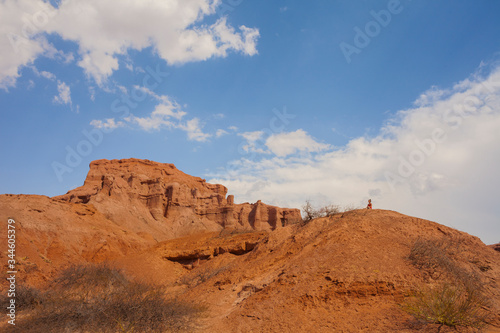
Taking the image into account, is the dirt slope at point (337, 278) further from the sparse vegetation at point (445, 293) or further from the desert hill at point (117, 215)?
the desert hill at point (117, 215)

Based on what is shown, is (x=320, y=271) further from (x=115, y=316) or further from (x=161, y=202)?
(x=161, y=202)

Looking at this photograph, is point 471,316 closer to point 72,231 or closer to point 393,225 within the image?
point 393,225

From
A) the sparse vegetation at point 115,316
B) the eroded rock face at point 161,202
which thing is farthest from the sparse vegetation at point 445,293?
the eroded rock face at point 161,202

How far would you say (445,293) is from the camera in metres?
6.13

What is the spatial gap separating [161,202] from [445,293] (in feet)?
160

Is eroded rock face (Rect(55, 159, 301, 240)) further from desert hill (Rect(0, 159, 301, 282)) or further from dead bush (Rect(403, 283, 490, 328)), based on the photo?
dead bush (Rect(403, 283, 490, 328))

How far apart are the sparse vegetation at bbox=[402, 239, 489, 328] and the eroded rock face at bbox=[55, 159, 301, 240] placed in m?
33.5

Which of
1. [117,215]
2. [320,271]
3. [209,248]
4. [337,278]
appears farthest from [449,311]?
[117,215]

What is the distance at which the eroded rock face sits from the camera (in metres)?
41.5

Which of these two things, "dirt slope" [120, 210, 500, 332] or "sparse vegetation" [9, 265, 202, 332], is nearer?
"sparse vegetation" [9, 265, 202, 332]

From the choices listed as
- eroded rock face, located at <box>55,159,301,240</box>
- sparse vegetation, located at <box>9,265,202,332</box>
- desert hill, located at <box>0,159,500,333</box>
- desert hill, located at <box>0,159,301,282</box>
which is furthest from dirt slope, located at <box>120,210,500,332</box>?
eroded rock face, located at <box>55,159,301,240</box>

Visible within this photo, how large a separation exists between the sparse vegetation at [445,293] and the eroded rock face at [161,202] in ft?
110

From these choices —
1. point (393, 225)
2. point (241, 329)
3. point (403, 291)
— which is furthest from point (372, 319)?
point (393, 225)

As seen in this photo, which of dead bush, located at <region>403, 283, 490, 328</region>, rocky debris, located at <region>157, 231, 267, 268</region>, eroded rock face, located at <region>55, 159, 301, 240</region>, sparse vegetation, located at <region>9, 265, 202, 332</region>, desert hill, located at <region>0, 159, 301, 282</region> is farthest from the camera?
eroded rock face, located at <region>55, 159, 301, 240</region>
